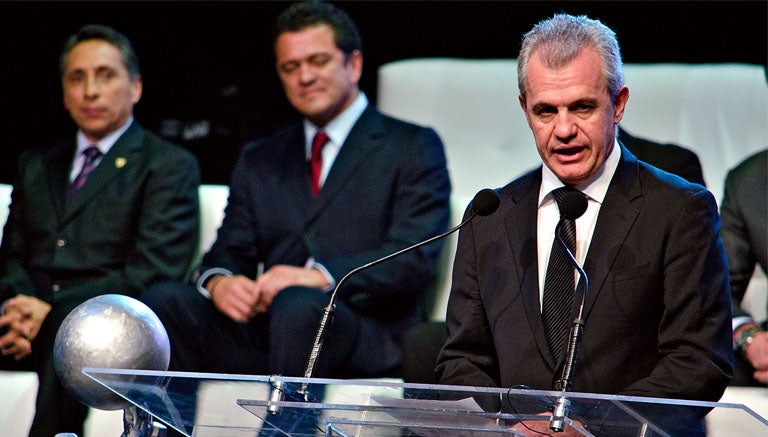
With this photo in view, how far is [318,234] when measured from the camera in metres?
3.40

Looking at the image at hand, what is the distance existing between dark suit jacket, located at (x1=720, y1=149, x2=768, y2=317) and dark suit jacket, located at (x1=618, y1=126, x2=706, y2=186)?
0.12 meters

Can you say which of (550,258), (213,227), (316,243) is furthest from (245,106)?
(550,258)

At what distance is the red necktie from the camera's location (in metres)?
3.53

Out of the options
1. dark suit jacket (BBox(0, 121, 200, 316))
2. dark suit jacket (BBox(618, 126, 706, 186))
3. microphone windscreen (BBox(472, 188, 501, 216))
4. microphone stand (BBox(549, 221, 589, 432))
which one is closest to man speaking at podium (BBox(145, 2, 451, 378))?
dark suit jacket (BBox(0, 121, 200, 316))

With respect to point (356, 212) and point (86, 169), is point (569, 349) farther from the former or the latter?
point (86, 169)

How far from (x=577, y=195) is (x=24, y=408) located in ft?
6.40

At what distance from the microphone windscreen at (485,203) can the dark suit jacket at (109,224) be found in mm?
1693

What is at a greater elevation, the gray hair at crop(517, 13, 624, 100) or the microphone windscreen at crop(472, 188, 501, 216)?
the gray hair at crop(517, 13, 624, 100)

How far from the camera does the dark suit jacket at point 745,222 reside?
3131mm

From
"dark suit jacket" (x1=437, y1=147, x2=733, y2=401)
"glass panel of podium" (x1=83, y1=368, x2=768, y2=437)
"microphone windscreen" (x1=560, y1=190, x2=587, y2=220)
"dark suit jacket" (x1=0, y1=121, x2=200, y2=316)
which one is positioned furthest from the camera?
"dark suit jacket" (x1=0, y1=121, x2=200, y2=316)

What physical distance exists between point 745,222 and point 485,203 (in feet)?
4.83

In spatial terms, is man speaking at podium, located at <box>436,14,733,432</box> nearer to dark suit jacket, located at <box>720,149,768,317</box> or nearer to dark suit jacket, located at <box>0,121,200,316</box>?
dark suit jacket, located at <box>720,149,768,317</box>

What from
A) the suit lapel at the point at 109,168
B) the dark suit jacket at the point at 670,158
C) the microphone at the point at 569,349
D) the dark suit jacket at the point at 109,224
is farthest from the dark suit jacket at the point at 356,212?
the microphone at the point at 569,349

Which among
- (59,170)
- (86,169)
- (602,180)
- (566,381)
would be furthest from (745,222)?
(59,170)
